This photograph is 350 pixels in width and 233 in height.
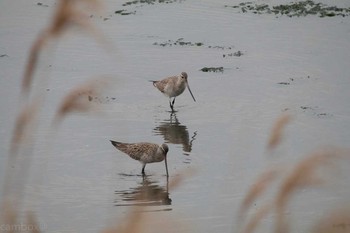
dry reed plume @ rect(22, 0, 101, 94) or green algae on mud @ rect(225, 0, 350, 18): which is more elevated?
dry reed plume @ rect(22, 0, 101, 94)

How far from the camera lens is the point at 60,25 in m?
3.74

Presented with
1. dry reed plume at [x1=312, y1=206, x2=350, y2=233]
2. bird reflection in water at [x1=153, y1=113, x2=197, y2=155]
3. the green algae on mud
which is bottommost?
the green algae on mud

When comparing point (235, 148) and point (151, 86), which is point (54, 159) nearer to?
point (235, 148)

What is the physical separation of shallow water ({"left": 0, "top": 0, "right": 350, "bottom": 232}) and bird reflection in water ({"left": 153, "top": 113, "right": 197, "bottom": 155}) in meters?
0.02

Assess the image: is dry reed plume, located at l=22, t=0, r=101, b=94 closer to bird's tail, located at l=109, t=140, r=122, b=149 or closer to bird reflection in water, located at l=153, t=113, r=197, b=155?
bird's tail, located at l=109, t=140, r=122, b=149

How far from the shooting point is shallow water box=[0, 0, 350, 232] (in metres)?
9.42

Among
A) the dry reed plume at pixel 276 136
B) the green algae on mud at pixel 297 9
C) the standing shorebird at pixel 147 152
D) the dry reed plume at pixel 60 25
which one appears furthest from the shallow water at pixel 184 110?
the dry reed plume at pixel 60 25

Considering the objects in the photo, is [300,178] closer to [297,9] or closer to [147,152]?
[147,152]

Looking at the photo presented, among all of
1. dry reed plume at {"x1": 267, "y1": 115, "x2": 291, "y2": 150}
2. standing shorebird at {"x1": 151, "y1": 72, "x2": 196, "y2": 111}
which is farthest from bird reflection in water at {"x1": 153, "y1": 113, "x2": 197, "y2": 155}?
dry reed plume at {"x1": 267, "y1": 115, "x2": 291, "y2": 150}

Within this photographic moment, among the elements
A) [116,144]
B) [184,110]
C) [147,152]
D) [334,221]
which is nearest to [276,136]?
[334,221]

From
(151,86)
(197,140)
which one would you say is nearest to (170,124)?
(197,140)

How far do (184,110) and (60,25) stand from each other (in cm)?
1045

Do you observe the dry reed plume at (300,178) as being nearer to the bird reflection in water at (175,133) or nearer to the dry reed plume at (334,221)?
the dry reed plume at (334,221)

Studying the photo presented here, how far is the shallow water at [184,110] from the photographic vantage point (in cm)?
942
